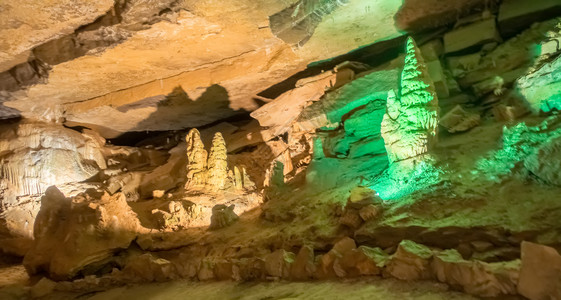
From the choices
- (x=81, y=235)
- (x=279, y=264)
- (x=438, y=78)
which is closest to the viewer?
(x=279, y=264)

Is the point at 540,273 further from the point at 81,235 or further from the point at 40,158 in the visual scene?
the point at 40,158

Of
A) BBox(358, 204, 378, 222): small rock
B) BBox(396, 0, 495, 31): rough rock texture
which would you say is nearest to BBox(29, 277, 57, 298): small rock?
BBox(358, 204, 378, 222): small rock

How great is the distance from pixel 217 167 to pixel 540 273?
714 cm

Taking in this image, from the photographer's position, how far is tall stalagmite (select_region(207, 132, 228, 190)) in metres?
8.79

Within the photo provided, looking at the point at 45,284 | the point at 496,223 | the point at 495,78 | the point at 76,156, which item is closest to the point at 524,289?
the point at 496,223

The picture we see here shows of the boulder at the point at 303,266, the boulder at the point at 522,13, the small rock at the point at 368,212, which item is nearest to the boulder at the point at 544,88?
the boulder at the point at 522,13

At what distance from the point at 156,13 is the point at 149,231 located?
477cm

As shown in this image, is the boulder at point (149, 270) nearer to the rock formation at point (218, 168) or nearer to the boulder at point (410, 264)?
the rock formation at point (218, 168)

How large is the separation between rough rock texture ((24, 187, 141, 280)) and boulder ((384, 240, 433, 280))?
236 inches

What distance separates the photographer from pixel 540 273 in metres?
2.71

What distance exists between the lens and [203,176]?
9008 mm

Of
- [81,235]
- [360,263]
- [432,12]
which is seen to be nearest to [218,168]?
[81,235]

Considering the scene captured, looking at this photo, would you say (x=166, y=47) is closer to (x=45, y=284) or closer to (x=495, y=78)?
(x=45, y=284)

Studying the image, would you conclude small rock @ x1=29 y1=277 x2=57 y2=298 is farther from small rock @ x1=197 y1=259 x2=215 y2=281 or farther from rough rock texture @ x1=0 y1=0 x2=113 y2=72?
rough rock texture @ x1=0 y1=0 x2=113 y2=72
